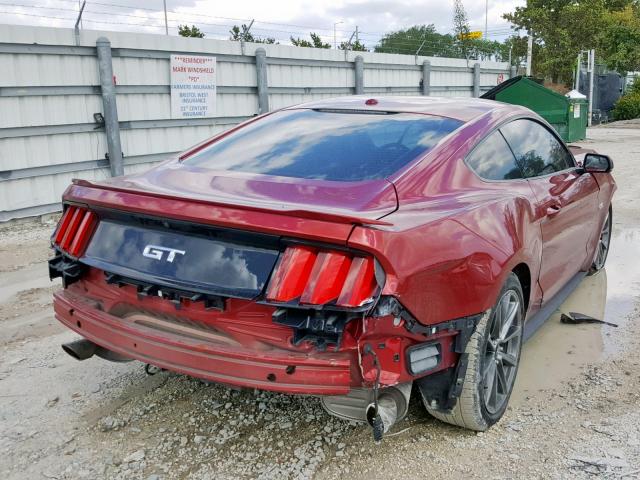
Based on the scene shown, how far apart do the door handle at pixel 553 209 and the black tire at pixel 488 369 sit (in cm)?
61

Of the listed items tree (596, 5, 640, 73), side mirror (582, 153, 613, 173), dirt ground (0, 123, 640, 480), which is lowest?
dirt ground (0, 123, 640, 480)

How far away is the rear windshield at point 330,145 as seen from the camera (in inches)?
114

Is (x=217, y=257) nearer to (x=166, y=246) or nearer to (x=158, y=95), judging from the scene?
(x=166, y=246)

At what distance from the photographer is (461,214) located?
2.63m

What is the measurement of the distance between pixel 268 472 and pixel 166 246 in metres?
1.02

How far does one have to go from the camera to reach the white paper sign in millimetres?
9648

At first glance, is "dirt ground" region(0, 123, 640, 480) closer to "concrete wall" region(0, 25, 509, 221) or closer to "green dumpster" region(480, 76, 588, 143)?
"concrete wall" region(0, 25, 509, 221)

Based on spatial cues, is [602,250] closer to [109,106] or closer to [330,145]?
[330,145]

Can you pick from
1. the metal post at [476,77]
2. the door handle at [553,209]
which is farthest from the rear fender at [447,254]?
the metal post at [476,77]

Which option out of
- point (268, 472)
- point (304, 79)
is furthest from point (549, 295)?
point (304, 79)

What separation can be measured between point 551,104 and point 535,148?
567 inches

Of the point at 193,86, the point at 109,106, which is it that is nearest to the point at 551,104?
the point at 193,86

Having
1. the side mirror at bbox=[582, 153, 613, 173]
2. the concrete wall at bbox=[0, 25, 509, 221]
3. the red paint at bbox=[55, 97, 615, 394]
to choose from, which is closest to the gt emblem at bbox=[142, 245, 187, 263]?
the red paint at bbox=[55, 97, 615, 394]

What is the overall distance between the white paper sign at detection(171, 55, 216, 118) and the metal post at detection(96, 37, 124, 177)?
1201 mm
